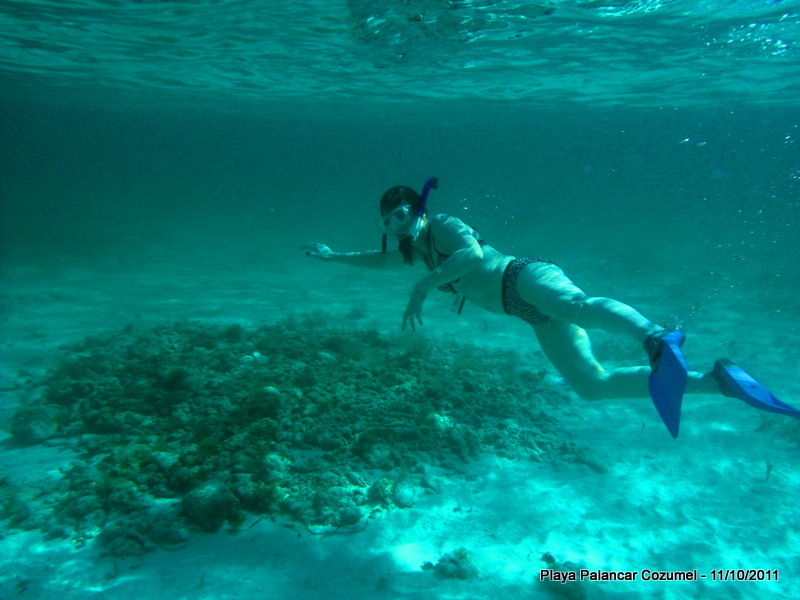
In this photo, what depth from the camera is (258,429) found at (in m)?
5.04

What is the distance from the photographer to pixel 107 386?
5992 mm

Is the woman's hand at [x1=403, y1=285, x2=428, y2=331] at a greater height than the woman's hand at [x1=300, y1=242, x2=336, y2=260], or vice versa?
the woman's hand at [x1=300, y1=242, x2=336, y2=260]

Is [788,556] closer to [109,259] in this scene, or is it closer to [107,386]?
[107,386]

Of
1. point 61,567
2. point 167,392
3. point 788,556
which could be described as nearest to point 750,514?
point 788,556

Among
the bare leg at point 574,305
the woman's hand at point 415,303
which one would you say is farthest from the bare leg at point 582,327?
the woman's hand at point 415,303

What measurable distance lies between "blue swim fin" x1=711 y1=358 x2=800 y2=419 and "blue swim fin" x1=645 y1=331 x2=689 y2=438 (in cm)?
41

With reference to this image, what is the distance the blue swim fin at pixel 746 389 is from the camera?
9.97 ft

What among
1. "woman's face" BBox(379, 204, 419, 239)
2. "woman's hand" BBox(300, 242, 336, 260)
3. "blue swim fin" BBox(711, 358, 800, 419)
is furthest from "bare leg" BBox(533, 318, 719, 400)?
"woman's hand" BBox(300, 242, 336, 260)

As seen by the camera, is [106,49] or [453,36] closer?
[453,36]

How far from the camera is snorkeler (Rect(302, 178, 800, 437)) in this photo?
3.36 meters

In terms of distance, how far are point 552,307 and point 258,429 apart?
3.65 metres

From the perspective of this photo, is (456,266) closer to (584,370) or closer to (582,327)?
(582,327)

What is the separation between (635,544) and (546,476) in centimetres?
113

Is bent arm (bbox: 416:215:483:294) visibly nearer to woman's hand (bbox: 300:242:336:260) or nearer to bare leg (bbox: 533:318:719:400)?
bare leg (bbox: 533:318:719:400)
